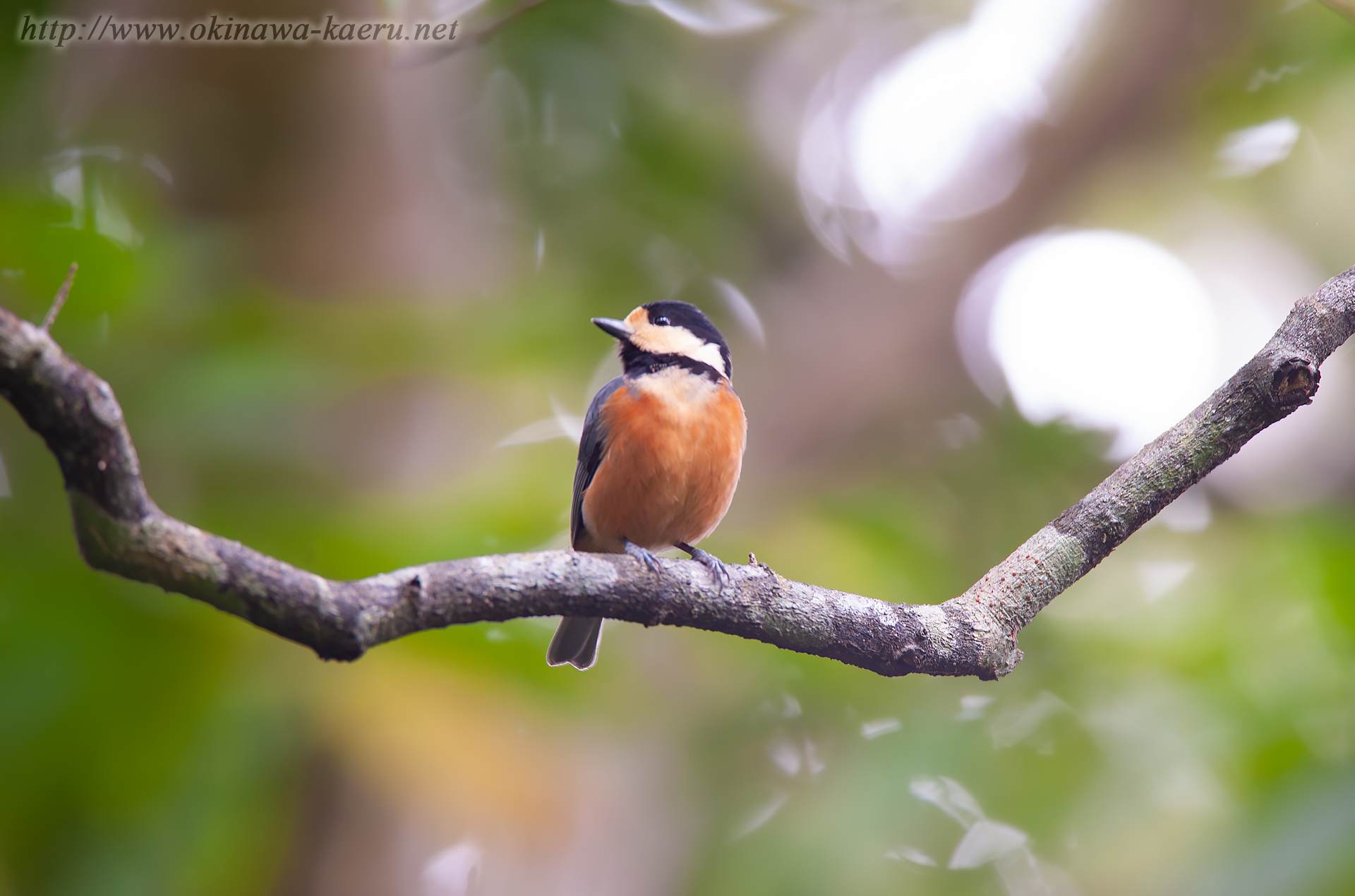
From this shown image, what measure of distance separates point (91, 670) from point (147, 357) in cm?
170

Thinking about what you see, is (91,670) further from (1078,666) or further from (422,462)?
(1078,666)

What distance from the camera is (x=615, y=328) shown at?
4.65 meters

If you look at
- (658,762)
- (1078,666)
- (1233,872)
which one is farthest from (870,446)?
(1233,872)

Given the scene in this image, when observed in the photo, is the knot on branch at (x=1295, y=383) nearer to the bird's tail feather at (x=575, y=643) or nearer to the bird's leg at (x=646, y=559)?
the bird's leg at (x=646, y=559)

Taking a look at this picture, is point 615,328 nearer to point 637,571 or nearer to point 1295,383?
point 637,571

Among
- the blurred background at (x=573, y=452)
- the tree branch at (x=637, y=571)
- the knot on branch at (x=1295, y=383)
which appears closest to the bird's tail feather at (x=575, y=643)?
the blurred background at (x=573, y=452)

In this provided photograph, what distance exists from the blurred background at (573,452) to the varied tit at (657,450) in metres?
0.68

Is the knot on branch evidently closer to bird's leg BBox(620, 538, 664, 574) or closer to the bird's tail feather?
bird's leg BBox(620, 538, 664, 574)

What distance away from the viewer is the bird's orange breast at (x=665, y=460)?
4129 mm

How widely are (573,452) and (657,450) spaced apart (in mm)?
2618

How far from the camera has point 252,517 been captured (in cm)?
471

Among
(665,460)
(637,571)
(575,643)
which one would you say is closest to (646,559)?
(637,571)

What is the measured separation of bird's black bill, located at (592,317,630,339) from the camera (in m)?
4.62

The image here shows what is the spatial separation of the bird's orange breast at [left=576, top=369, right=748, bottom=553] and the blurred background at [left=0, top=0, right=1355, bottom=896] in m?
0.73
